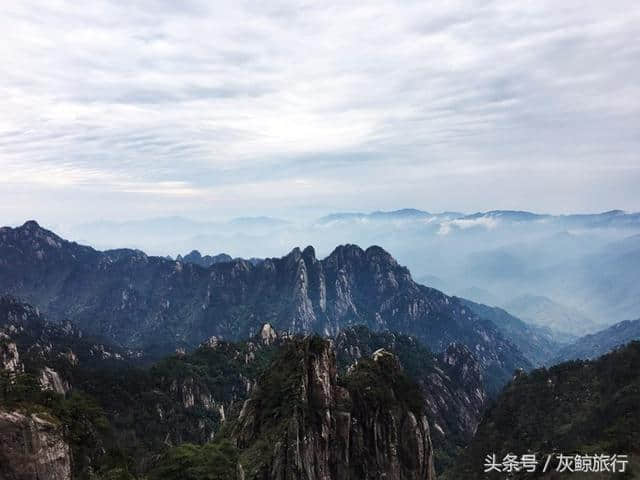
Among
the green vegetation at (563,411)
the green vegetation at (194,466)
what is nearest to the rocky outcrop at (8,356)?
the green vegetation at (194,466)

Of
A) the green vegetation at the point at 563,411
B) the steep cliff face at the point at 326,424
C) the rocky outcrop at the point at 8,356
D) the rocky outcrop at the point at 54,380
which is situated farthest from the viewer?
the rocky outcrop at the point at 54,380

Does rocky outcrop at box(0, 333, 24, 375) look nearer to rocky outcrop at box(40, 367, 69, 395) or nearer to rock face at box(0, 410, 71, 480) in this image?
rocky outcrop at box(40, 367, 69, 395)

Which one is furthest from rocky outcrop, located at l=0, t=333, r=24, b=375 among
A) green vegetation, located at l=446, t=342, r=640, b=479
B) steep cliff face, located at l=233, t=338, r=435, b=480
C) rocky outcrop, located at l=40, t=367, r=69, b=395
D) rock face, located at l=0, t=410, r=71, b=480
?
green vegetation, located at l=446, t=342, r=640, b=479

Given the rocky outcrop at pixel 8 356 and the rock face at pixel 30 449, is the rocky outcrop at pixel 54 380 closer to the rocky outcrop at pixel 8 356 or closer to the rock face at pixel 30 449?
the rocky outcrop at pixel 8 356

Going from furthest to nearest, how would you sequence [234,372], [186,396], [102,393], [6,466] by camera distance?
[234,372], [186,396], [102,393], [6,466]

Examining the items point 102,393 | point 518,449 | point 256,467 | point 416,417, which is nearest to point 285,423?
point 256,467

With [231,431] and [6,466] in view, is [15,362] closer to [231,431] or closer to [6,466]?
[231,431]

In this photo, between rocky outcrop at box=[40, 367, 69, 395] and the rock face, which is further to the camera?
rocky outcrop at box=[40, 367, 69, 395]
